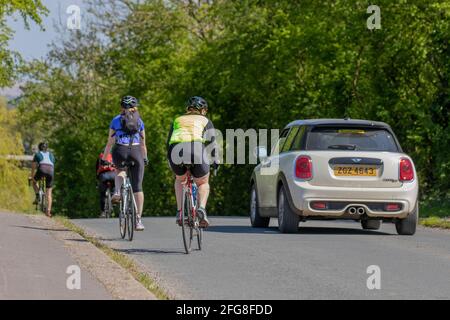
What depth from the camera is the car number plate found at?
52.9ft

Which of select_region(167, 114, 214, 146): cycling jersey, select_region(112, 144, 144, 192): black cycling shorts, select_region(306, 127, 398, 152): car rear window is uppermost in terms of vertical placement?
select_region(167, 114, 214, 146): cycling jersey

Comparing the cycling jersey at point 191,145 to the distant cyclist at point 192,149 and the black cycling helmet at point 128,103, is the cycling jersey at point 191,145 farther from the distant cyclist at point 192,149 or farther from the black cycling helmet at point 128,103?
the black cycling helmet at point 128,103

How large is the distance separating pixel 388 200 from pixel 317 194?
1.02m

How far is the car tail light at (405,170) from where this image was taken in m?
16.3

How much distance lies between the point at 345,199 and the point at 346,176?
0.32 m

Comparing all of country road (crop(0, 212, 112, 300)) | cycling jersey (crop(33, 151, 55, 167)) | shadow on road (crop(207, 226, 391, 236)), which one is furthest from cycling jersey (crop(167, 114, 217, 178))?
cycling jersey (crop(33, 151, 55, 167))

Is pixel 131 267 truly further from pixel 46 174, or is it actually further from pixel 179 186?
pixel 46 174

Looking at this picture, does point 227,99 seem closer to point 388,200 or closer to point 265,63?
point 265,63

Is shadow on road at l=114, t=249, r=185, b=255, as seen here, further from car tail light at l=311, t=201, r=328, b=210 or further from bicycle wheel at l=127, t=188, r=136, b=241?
car tail light at l=311, t=201, r=328, b=210

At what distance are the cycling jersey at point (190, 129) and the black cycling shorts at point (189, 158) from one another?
58 mm

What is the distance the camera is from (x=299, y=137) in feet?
55.1

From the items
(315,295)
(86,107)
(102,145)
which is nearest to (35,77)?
(86,107)

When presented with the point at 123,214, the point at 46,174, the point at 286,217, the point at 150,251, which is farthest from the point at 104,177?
the point at 150,251

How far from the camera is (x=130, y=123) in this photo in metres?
15.1
